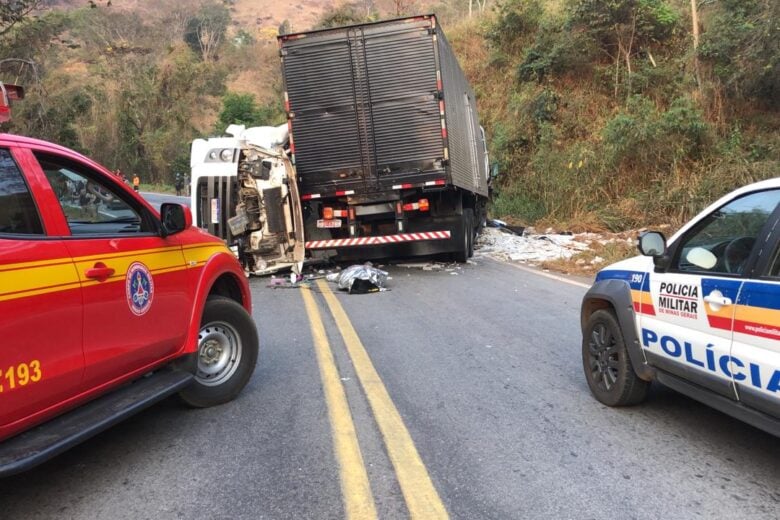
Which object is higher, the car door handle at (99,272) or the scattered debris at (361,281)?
the car door handle at (99,272)

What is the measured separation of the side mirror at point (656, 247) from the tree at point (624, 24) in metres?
18.5

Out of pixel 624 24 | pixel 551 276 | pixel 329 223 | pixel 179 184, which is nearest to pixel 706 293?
pixel 551 276

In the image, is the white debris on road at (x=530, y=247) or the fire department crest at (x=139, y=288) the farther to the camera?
the white debris on road at (x=530, y=247)

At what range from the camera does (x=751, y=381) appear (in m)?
3.02

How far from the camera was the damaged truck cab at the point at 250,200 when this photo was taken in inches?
410

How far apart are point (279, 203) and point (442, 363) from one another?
601 cm

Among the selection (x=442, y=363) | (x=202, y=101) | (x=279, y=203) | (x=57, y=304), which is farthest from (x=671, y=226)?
(x=202, y=101)

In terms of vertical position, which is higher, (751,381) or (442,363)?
(751,381)

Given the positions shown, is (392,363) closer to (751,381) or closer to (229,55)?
(751,381)

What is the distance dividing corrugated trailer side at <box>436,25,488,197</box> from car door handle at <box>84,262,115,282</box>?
326 inches

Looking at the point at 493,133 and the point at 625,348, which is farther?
the point at 493,133

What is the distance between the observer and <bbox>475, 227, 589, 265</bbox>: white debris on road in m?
13.3

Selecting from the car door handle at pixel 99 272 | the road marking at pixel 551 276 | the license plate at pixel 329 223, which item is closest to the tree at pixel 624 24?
the road marking at pixel 551 276

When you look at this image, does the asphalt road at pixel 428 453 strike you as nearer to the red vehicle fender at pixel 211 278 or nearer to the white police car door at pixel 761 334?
the white police car door at pixel 761 334
